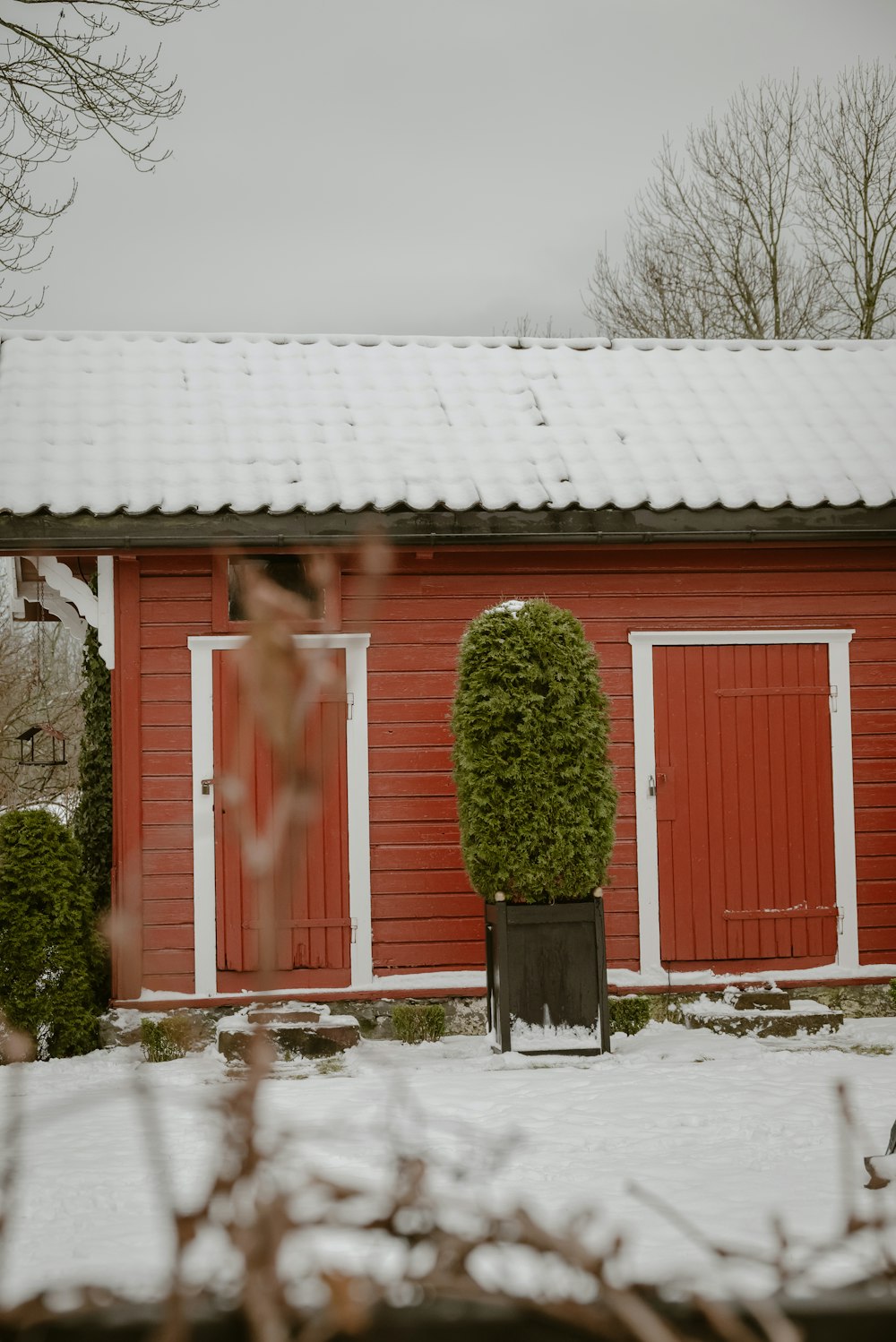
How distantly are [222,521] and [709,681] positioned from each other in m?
3.21

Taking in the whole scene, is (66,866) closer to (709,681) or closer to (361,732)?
(361,732)

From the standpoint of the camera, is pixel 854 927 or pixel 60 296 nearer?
pixel 854 927

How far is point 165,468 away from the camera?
25.8 feet

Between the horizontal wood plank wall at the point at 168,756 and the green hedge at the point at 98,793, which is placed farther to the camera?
the green hedge at the point at 98,793

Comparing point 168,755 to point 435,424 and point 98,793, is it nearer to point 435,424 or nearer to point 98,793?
point 98,793

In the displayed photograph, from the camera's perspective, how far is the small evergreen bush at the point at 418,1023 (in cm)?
744

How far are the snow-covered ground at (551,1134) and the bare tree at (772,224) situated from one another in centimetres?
1509

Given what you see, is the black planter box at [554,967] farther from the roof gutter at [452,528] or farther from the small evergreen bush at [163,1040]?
the roof gutter at [452,528]

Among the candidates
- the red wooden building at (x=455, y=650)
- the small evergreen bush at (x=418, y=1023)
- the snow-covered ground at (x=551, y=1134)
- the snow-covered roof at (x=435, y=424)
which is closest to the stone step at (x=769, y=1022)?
the snow-covered ground at (x=551, y=1134)

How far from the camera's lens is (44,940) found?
695 cm

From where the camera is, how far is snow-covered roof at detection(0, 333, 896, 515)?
7.73 meters

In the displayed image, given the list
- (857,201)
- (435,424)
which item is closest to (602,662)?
(435,424)

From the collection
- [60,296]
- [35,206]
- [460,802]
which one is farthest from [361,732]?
[60,296]

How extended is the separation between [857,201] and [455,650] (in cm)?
1519
